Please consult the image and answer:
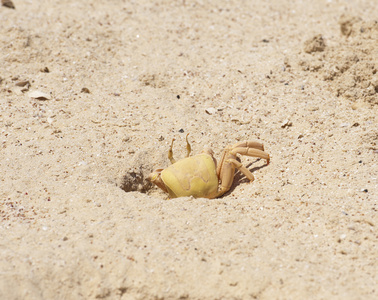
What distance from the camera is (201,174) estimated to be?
4957 millimetres

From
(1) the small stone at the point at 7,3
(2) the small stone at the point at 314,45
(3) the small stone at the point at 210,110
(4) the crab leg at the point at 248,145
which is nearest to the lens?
(4) the crab leg at the point at 248,145

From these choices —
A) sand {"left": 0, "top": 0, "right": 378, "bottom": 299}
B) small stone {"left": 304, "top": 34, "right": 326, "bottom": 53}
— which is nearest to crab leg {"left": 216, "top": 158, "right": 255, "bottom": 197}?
sand {"left": 0, "top": 0, "right": 378, "bottom": 299}

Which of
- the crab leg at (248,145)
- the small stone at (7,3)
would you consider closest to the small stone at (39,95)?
the small stone at (7,3)

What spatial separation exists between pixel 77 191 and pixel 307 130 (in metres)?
2.86

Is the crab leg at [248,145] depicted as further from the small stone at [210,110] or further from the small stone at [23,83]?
the small stone at [23,83]

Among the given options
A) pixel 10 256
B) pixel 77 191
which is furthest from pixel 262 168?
pixel 10 256

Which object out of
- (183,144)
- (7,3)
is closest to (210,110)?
(183,144)

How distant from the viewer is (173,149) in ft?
17.7

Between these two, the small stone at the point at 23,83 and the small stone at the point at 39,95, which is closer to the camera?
the small stone at the point at 39,95

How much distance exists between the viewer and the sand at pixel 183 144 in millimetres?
3721

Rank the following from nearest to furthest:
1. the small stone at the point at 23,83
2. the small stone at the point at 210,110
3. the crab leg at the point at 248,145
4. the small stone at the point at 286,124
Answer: the crab leg at the point at 248,145, the small stone at the point at 286,124, the small stone at the point at 210,110, the small stone at the point at 23,83

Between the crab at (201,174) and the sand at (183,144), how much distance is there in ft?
0.63

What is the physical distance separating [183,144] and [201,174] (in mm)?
637

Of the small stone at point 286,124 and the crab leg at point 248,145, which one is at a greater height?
the small stone at point 286,124
